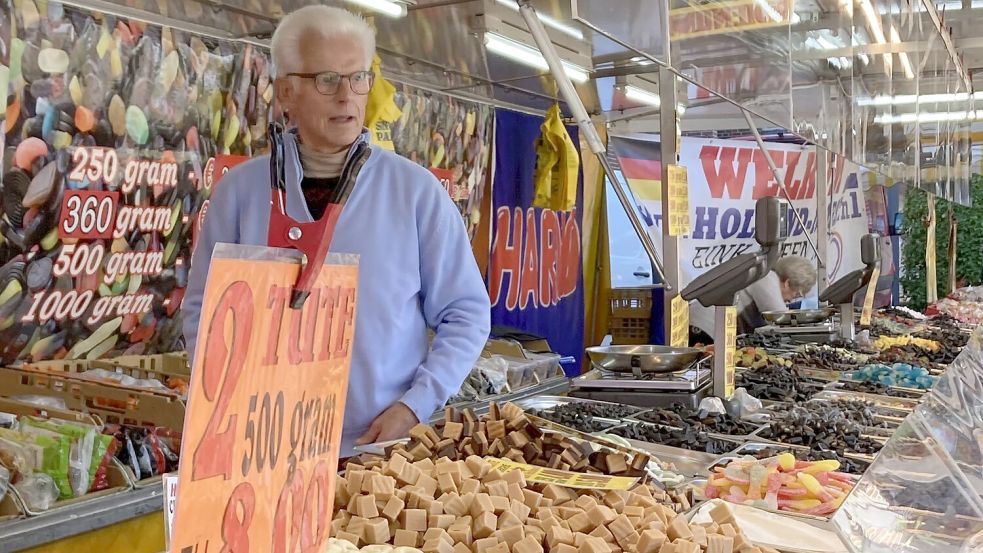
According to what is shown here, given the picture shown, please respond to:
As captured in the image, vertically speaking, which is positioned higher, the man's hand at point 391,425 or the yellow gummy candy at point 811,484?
the man's hand at point 391,425

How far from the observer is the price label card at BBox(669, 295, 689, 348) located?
12.4ft

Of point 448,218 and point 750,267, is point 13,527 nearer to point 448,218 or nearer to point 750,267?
point 448,218

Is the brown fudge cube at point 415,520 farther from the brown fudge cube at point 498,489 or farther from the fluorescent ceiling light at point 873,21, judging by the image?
the fluorescent ceiling light at point 873,21

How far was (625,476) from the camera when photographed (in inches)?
65.4

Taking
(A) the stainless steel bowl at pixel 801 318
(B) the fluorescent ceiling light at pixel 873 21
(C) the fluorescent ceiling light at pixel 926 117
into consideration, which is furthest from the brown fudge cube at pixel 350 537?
(A) the stainless steel bowl at pixel 801 318

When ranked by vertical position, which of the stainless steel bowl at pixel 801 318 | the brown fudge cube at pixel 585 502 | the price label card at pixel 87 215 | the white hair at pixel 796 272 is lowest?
the brown fudge cube at pixel 585 502

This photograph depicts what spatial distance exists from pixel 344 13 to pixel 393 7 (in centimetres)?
237

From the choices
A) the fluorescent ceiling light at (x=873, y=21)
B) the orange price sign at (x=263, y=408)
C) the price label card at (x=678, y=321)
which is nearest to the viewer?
the orange price sign at (x=263, y=408)

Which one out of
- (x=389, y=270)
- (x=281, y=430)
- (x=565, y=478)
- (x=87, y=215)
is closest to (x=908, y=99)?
(x=389, y=270)

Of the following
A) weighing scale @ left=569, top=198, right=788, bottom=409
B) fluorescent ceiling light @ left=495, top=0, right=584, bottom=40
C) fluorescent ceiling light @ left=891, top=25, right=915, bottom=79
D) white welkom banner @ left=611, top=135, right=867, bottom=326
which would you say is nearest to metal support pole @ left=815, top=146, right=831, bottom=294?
white welkom banner @ left=611, top=135, right=867, bottom=326

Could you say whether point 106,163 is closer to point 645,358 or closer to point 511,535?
point 645,358

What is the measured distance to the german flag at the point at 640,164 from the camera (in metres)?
7.80

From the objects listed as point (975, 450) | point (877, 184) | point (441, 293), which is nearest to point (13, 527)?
point (441, 293)

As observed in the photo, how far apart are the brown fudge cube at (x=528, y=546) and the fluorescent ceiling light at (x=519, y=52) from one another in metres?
3.73
